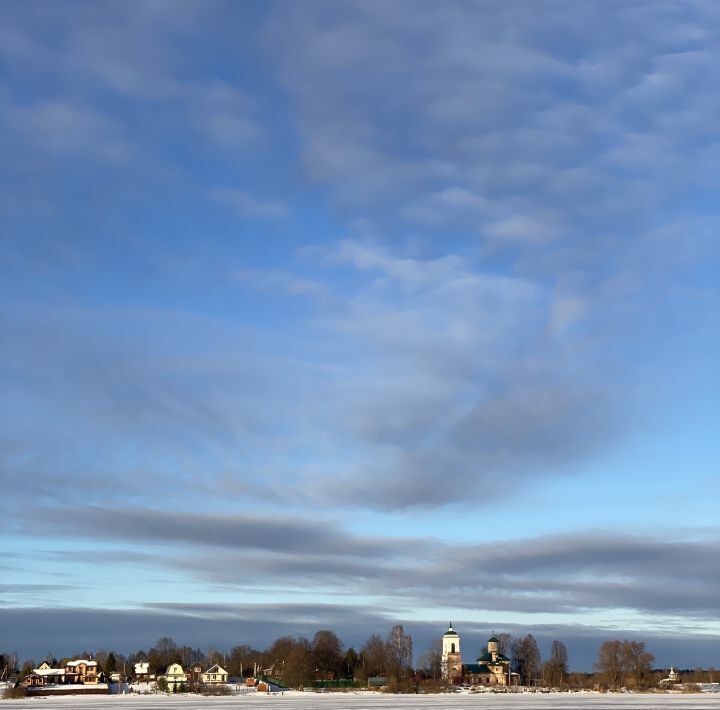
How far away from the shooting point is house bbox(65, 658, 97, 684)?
7451 inches

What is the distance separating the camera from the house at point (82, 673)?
621 feet

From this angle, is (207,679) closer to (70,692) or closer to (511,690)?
(70,692)

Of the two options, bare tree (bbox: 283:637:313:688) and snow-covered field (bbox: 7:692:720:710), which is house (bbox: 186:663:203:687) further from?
snow-covered field (bbox: 7:692:720:710)

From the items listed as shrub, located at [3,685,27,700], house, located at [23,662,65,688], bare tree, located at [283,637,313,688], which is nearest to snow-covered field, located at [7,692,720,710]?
shrub, located at [3,685,27,700]

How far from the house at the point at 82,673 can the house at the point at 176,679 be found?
15026mm

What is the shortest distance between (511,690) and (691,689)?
35827 mm

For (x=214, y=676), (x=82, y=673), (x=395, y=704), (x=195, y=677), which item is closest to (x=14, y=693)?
(x=195, y=677)

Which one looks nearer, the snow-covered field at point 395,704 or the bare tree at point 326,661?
the snow-covered field at point 395,704

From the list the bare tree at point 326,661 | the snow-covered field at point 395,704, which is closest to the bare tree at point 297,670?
the bare tree at point 326,661

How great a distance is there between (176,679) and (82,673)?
74.9ft

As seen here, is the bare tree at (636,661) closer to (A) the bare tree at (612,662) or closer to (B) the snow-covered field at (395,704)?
(A) the bare tree at (612,662)

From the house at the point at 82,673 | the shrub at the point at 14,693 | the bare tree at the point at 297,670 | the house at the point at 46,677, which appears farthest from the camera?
the house at the point at 82,673

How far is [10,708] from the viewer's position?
4060 inches

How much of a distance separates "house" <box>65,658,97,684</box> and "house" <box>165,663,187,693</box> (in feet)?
49.3
